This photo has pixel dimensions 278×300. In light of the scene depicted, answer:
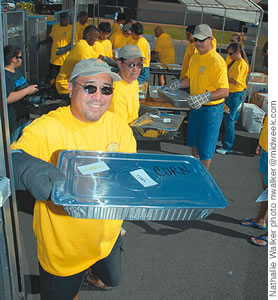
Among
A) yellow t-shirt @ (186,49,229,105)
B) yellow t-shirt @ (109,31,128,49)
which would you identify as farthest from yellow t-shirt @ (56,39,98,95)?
yellow t-shirt @ (109,31,128,49)

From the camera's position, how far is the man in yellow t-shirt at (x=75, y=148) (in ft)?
A: 5.90

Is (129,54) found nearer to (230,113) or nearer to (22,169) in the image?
(22,169)

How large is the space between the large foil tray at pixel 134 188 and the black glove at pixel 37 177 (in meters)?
0.03

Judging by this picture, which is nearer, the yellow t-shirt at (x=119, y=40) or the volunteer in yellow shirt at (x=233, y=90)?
the volunteer in yellow shirt at (x=233, y=90)

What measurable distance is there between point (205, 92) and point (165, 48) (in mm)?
5362

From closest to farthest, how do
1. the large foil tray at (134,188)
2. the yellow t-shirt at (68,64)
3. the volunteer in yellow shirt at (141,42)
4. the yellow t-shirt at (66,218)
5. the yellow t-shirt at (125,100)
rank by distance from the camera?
the large foil tray at (134,188) < the yellow t-shirt at (66,218) < the yellow t-shirt at (125,100) < the yellow t-shirt at (68,64) < the volunteer in yellow shirt at (141,42)

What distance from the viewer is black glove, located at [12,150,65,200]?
1.32 meters

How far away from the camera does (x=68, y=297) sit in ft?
6.72

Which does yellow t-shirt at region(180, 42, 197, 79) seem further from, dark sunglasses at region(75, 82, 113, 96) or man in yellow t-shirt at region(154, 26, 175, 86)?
dark sunglasses at region(75, 82, 113, 96)

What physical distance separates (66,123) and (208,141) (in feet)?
9.13

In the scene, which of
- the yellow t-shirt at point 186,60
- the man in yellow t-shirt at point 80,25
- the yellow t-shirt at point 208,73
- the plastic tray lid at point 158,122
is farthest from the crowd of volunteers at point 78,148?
the man in yellow t-shirt at point 80,25

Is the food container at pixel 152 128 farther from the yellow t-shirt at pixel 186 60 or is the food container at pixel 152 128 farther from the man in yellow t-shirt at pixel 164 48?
the man in yellow t-shirt at pixel 164 48

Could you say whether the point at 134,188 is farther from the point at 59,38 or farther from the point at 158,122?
the point at 59,38

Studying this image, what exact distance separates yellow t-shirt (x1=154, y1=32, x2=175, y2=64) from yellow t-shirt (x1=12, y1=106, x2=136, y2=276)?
7.57m
